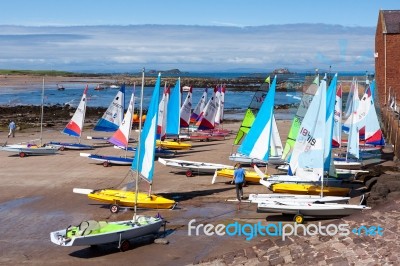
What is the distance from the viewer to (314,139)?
21.9 metres

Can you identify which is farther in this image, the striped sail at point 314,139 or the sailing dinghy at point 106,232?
the striped sail at point 314,139

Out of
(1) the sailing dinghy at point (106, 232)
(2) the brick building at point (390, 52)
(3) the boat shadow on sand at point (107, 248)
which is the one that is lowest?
(3) the boat shadow on sand at point (107, 248)

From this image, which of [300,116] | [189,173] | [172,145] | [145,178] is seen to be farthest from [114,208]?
[172,145]

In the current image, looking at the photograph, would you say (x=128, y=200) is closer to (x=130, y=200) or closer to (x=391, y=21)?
(x=130, y=200)

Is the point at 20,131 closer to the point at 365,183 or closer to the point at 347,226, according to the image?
the point at 365,183

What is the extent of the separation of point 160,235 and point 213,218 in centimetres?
267

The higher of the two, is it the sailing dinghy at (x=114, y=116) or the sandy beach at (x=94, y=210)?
the sailing dinghy at (x=114, y=116)

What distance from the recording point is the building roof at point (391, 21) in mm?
46094

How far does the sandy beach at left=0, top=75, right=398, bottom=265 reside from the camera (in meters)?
16.2

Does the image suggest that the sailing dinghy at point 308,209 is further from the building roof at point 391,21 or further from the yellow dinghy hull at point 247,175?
the building roof at point 391,21

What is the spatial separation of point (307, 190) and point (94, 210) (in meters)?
7.93

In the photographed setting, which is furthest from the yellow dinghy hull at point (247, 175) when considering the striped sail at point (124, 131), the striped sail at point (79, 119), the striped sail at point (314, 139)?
the striped sail at point (79, 119)

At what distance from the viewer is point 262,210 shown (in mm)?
19109

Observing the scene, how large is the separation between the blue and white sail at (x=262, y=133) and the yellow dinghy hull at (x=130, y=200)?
6063 millimetres
